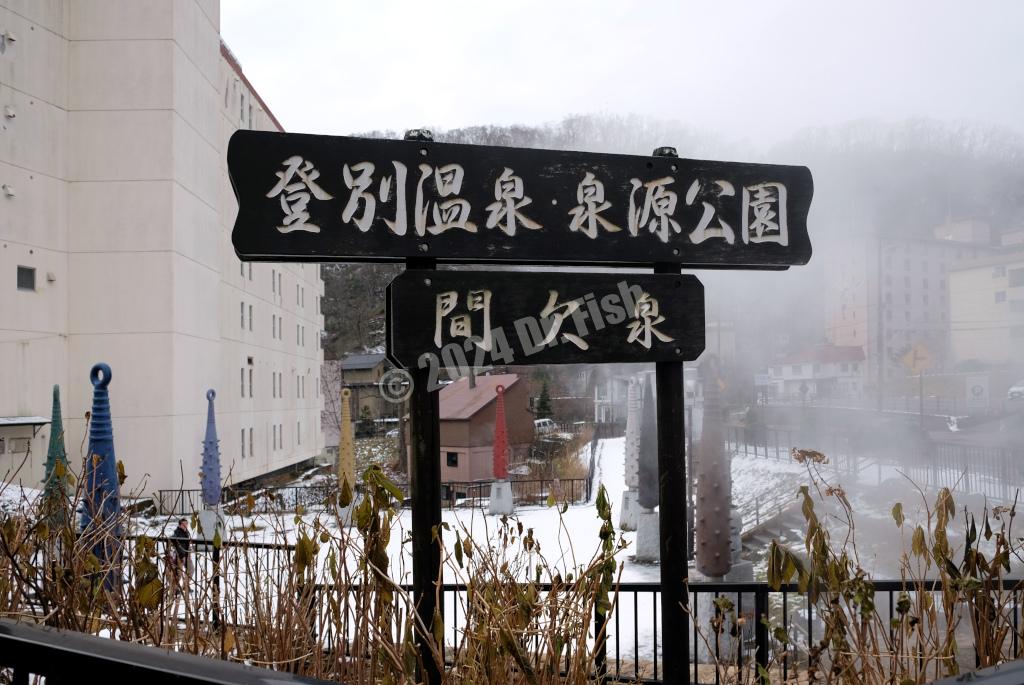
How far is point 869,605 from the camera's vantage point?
219cm

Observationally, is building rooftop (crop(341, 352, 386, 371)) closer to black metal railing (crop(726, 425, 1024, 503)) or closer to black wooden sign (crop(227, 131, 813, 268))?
black metal railing (crop(726, 425, 1024, 503))

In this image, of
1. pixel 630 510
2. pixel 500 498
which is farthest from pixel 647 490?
pixel 500 498

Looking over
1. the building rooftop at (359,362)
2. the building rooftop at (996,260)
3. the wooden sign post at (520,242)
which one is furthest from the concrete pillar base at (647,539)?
the building rooftop at (359,362)

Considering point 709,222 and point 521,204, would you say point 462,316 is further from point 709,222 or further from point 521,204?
point 709,222

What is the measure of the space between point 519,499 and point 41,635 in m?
14.2

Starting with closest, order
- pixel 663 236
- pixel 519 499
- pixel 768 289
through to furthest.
Result: pixel 663 236 < pixel 519 499 < pixel 768 289

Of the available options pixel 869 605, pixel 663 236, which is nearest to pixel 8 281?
pixel 663 236

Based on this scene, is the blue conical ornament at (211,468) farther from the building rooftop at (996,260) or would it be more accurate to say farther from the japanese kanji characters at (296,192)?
the building rooftop at (996,260)

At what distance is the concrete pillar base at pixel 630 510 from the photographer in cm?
1102

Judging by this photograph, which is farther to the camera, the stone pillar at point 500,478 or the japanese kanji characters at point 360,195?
the stone pillar at point 500,478

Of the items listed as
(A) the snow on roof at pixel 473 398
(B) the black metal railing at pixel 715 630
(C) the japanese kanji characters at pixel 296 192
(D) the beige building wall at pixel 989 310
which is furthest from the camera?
(A) the snow on roof at pixel 473 398

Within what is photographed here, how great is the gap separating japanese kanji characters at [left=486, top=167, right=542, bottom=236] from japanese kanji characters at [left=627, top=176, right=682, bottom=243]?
17.8 inches

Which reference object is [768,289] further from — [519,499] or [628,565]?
[628,565]

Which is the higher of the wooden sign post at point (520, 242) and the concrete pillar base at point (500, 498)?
the wooden sign post at point (520, 242)
